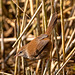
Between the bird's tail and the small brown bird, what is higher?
the bird's tail

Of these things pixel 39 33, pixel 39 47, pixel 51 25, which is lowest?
pixel 39 47

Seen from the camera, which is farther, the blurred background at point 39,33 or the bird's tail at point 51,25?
the bird's tail at point 51,25

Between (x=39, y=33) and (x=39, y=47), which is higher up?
(x=39, y=33)

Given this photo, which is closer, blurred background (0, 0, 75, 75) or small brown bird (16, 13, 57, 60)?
→ blurred background (0, 0, 75, 75)

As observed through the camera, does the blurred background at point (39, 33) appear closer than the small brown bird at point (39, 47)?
Yes

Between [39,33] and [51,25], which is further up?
[51,25]

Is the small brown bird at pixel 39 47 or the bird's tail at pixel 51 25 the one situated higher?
the bird's tail at pixel 51 25

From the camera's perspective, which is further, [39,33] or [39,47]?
[39,33]

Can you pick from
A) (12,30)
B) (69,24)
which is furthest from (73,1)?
(12,30)
